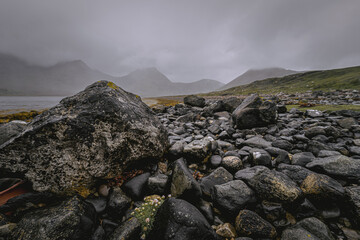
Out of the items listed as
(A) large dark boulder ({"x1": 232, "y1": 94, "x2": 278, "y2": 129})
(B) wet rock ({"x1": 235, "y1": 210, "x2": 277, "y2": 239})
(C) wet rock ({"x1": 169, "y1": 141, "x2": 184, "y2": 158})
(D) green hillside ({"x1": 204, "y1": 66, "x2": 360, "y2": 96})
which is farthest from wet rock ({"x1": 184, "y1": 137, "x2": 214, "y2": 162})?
(D) green hillside ({"x1": 204, "y1": 66, "x2": 360, "y2": 96})

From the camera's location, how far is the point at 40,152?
3.14 m

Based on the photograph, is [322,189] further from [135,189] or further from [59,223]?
[59,223]

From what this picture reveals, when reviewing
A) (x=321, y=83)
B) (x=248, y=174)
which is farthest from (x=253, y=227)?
(x=321, y=83)

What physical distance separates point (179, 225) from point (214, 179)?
1805mm

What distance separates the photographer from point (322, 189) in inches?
125

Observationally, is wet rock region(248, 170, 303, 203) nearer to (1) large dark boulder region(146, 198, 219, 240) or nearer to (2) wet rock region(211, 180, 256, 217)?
(2) wet rock region(211, 180, 256, 217)

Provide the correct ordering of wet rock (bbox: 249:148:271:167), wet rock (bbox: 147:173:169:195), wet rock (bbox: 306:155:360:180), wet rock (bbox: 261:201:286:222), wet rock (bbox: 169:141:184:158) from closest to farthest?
wet rock (bbox: 261:201:286:222) < wet rock (bbox: 306:155:360:180) < wet rock (bbox: 147:173:169:195) < wet rock (bbox: 249:148:271:167) < wet rock (bbox: 169:141:184:158)

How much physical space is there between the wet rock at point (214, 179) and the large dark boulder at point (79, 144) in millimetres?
1868

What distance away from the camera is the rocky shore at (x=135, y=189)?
2691 mm

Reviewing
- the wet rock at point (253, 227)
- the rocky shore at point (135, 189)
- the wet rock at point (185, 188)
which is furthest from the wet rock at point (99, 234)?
the wet rock at point (253, 227)

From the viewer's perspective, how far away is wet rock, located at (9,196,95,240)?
244 cm

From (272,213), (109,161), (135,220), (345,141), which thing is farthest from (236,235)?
(345,141)

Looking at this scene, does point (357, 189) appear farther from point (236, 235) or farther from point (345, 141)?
point (345, 141)

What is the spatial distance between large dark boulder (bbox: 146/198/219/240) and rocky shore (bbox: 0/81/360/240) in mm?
15
